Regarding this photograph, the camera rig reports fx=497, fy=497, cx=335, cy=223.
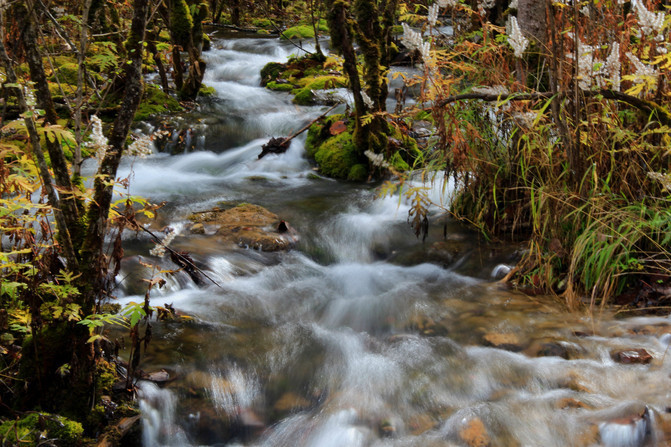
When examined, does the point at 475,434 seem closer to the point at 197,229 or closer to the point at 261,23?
the point at 197,229

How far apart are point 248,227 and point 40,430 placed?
11.1ft

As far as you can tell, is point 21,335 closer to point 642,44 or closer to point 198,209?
point 198,209

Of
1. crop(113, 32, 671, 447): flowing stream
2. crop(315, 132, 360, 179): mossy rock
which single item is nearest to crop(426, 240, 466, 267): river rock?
crop(113, 32, 671, 447): flowing stream

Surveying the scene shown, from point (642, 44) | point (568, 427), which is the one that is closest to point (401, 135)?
point (642, 44)

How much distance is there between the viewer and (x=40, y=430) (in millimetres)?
2168

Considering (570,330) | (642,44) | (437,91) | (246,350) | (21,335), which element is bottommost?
(246,350)

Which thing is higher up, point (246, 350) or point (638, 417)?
point (638, 417)

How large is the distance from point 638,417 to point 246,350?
233 cm

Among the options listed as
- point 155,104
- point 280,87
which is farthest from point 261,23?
point 155,104

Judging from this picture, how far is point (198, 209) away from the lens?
6078 mm

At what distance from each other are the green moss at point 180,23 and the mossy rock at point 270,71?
2.49 metres

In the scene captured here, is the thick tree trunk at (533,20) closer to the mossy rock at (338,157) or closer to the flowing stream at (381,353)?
the flowing stream at (381,353)

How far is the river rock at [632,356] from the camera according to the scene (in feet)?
9.87

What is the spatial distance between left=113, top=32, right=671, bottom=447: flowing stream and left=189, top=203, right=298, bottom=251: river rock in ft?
0.50
